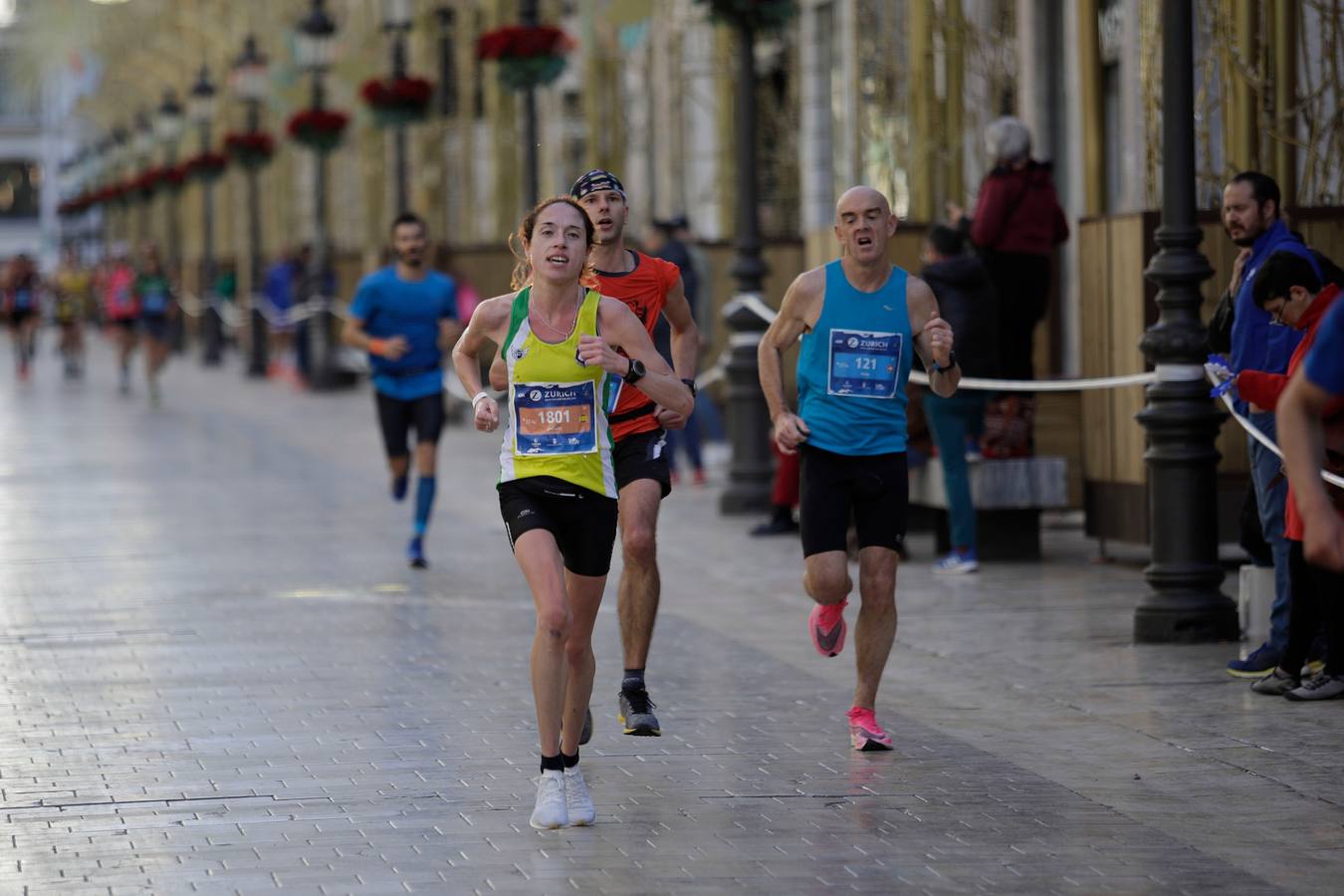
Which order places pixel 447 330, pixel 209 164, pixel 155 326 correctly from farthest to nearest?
pixel 209 164, pixel 155 326, pixel 447 330

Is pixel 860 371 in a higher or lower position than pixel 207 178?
lower

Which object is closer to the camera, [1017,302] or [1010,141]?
[1010,141]

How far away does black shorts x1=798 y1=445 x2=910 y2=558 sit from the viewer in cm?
886

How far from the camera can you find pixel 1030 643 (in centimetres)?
1151

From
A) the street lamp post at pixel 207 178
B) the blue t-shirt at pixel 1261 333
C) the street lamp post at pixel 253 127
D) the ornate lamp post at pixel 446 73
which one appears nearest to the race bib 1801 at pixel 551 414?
the blue t-shirt at pixel 1261 333

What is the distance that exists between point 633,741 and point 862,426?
133 centimetres

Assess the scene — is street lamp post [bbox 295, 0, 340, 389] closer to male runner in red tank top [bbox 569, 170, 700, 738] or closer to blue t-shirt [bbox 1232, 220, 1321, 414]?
blue t-shirt [bbox 1232, 220, 1321, 414]

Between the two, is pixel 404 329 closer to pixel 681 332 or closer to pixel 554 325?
pixel 681 332

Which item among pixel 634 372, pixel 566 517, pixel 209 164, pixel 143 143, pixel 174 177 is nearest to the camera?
pixel 634 372

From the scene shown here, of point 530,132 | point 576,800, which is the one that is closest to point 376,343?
point 576,800

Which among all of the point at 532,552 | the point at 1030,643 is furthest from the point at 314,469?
the point at 532,552

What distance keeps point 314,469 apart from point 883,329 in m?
13.6

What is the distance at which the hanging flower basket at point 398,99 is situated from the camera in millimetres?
30531

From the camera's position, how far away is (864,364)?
8891 millimetres
